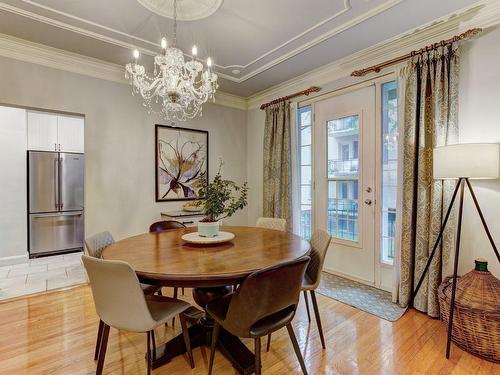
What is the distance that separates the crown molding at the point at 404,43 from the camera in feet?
7.11

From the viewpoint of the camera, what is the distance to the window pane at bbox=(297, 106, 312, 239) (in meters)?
3.74

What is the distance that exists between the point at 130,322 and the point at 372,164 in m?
2.75

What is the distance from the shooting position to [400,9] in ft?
7.32

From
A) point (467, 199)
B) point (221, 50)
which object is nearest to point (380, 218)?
point (467, 199)

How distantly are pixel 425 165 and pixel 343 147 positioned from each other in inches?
40.6

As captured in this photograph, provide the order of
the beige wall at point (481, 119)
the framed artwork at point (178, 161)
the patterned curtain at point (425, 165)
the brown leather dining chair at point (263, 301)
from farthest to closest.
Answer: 1. the framed artwork at point (178, 161)
2. the patterned curtain at point (425, 165)
3. the beige wall at point (481, 119)
4. the brown leather dining chair at point (263, 301)

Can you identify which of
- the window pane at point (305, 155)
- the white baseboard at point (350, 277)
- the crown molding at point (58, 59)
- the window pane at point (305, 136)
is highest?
the crown molding at point (58, 59)

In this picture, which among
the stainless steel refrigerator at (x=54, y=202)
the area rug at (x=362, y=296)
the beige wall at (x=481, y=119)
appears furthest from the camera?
the stainless steel refrigerator at (x=54, y=202)

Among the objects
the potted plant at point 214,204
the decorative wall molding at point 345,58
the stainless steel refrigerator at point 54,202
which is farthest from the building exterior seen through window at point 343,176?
the stainless steel refrigerator at point 54,202

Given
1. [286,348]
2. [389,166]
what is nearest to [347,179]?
[389,166]

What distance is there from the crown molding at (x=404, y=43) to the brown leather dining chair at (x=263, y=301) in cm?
250

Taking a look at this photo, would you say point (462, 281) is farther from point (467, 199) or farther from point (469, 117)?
point (469, 117)

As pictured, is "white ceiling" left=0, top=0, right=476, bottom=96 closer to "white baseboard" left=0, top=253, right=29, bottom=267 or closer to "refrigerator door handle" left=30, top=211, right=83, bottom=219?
"refrigerator door handle" left=30, top=211, right=83, bottom=219

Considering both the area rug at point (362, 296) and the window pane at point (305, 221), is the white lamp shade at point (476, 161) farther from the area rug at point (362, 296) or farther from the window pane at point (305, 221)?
the window pane at point (305, 221)
